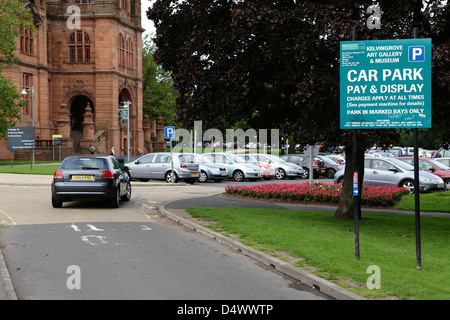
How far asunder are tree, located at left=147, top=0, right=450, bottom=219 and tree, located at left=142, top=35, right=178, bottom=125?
64.9 meters

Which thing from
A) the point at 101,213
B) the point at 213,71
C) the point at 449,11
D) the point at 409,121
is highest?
the point at 449,11

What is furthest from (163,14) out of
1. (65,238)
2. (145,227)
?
(65,238)

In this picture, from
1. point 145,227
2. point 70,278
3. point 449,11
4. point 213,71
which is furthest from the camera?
point 213,71

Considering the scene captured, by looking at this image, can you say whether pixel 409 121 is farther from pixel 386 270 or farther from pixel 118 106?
pixel 118 106

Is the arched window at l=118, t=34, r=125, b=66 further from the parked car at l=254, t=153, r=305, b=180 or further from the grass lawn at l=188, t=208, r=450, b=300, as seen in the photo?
the grass lawn at l=188, t=208, r=450, b=300

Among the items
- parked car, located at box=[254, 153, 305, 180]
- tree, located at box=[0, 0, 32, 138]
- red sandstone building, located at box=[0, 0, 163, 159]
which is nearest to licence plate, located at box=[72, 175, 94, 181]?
parked car, located at box=[254, 153, 305, 180]

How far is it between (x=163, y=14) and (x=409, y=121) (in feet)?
31.7

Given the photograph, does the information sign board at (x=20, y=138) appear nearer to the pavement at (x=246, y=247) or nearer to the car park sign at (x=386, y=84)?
the pavement at (x=246, y=247)

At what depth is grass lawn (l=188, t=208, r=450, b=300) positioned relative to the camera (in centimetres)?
714

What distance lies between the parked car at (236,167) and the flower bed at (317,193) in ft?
35.9

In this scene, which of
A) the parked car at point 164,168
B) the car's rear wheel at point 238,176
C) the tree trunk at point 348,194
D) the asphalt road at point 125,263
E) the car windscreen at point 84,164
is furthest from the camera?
the car's rear wheel at point 238,176

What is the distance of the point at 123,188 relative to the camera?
1836cm

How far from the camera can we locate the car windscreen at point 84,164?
16.7 meters
